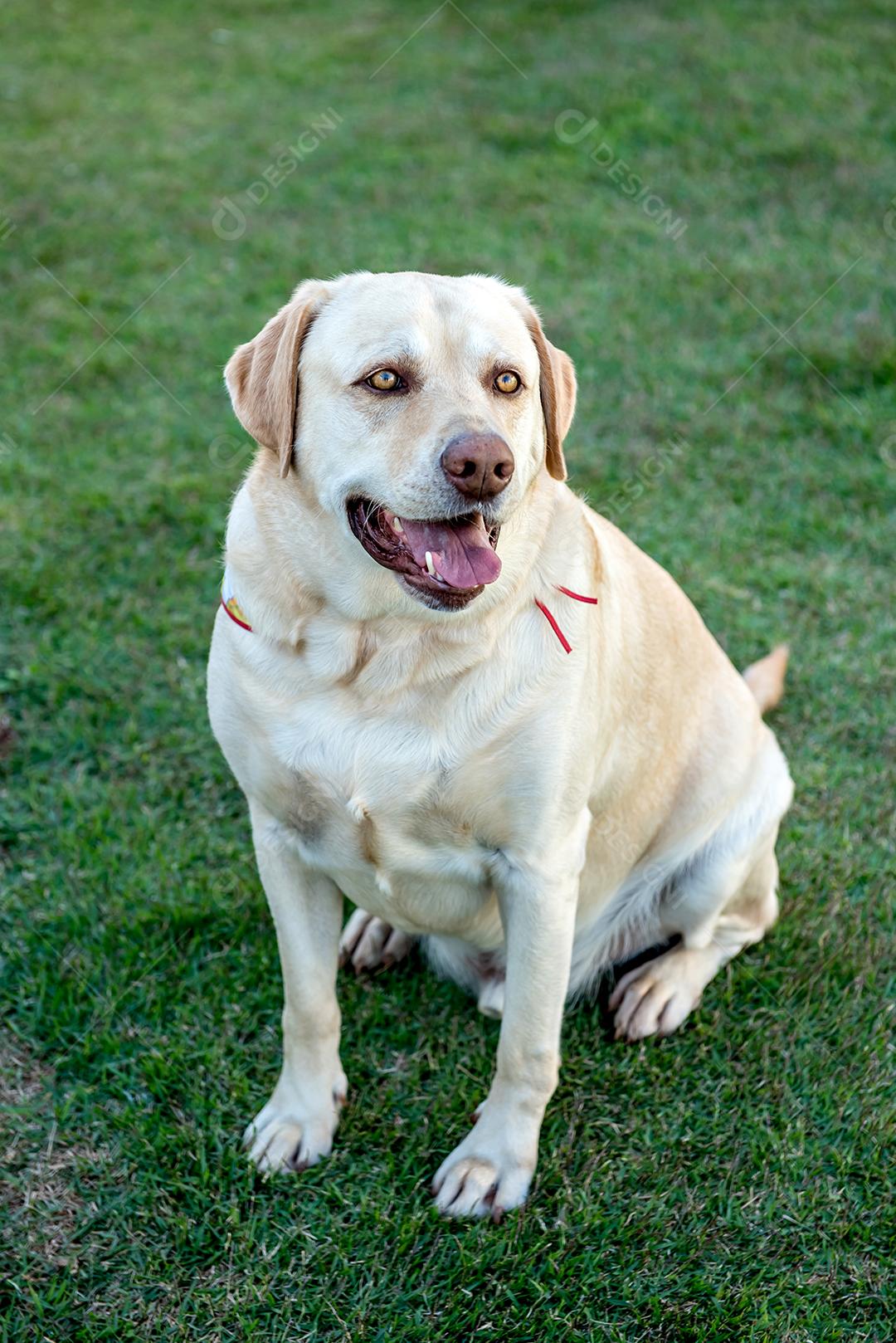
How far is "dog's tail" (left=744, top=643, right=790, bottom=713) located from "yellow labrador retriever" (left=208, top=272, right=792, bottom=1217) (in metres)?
1.06

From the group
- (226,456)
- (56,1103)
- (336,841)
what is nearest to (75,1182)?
(56,1103)

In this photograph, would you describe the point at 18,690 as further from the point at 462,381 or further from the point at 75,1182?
the point at 462,381

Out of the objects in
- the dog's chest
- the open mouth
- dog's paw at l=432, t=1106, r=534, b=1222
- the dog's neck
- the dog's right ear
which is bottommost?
dog's paw at l=432, t=1106, r=534, b=1222

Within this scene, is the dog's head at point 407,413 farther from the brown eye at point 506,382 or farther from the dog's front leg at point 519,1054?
the dog's front leg at point 519,1054

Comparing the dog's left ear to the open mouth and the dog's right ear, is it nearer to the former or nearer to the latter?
the open mouth

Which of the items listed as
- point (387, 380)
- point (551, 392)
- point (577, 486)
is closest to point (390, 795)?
point (387, 380)

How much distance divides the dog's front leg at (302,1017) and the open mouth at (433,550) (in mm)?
707

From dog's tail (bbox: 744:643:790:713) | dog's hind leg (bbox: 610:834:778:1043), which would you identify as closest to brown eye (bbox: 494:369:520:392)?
dog's hind leg (bbox: 610:834:778:1043)

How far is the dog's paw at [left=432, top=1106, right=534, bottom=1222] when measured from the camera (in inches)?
102

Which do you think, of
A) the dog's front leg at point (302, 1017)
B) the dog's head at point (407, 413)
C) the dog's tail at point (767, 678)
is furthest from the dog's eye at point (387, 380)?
the dog's tail at point (767, 678)

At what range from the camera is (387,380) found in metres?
2.17

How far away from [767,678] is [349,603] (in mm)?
1894

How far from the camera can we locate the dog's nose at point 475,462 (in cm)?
202

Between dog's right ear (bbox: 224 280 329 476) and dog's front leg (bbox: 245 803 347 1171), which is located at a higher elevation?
dog's right ear (bbox: 224 280 329 476)
